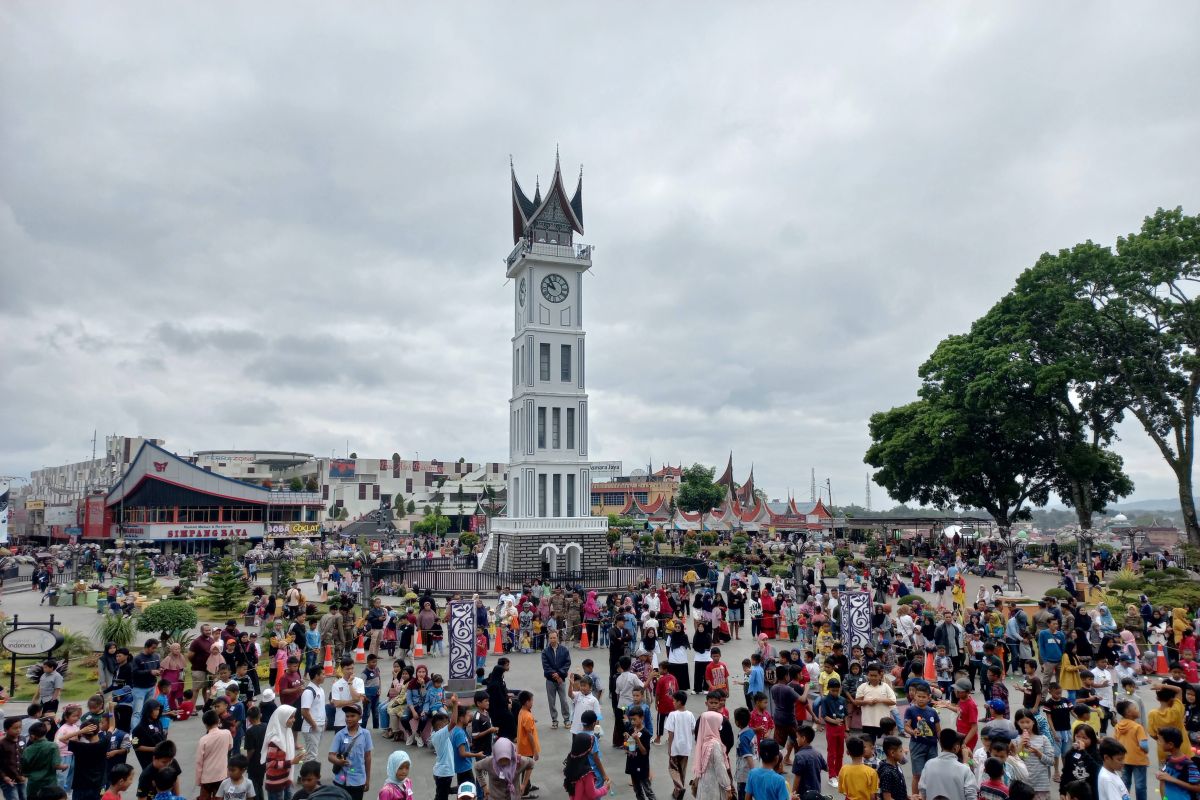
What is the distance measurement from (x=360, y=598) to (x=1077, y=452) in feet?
119

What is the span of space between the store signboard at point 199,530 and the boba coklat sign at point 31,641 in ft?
166

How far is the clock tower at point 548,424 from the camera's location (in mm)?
39969

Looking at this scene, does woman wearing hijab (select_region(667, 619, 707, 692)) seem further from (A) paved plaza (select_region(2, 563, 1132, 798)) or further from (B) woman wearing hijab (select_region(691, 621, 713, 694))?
(A) paved plaza (select_region(2, 563, 1132, 798))

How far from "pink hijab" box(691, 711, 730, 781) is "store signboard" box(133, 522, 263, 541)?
6006cm

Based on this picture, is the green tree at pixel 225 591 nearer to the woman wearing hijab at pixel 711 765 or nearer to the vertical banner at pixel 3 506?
the vertical banner at pixel 3 506

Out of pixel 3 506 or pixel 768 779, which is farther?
pixel 3 506

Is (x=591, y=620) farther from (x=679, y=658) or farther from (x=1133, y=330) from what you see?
(x=1133, y=330)

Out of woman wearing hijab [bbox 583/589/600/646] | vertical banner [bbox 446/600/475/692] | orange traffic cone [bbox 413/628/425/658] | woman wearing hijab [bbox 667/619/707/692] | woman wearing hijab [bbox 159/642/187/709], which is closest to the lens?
woman wearing hijab [bbox 159/642/187/709]

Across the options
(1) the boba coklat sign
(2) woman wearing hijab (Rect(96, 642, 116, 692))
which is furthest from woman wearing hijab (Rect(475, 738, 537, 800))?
(1) the boba coklat sign

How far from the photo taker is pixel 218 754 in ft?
29.5

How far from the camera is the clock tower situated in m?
40.0

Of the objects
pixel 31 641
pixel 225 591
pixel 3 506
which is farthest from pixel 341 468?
pixel 31 641

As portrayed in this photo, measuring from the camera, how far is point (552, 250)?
4281 cm

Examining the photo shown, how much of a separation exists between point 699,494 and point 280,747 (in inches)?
3190
